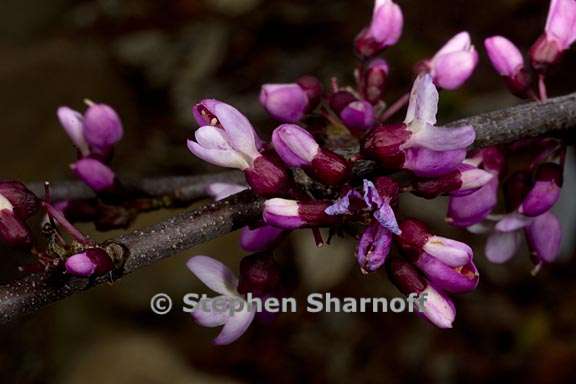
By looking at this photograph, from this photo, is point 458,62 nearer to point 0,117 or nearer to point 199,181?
Result: point 199,181

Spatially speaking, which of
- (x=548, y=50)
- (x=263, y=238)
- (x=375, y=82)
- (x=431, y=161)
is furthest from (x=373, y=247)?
(x=548, y=50)

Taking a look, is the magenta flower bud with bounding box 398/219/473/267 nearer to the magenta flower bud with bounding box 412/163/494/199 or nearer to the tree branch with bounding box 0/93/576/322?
the magenta flower bud with bounding box 412/163/494/199

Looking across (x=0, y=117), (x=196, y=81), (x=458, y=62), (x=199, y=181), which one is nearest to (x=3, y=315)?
(x=199, y=181)

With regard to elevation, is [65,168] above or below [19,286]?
below

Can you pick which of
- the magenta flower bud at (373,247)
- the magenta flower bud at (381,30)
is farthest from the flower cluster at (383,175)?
the magenta flower bud at (381,30)

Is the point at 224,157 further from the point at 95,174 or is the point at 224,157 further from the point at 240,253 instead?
the point at 240,253

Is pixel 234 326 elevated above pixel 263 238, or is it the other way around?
pixel 263 238

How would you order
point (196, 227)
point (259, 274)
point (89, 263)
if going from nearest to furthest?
point (89, 263)
point (196, 227)
point (259, 274)
